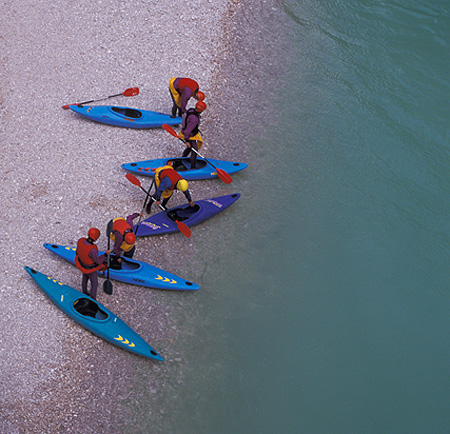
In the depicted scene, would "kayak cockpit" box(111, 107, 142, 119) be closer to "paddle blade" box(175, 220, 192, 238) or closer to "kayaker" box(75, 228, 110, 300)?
"paddle blade" box(175, 220, 192, 238)

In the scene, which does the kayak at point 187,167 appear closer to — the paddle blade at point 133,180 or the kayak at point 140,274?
the paddle blade at point 133,180

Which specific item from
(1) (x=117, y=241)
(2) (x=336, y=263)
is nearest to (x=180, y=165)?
(1) (x=117, y=241)

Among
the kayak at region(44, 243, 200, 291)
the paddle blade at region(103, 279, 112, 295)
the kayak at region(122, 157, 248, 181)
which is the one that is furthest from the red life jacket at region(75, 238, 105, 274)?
the kayak at region(122, 157, 248, 181)

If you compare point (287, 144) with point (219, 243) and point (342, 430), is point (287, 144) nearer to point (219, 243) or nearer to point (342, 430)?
point (219, 243)

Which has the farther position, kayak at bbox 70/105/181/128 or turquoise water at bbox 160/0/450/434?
kayak at bbox 70/105/181/128

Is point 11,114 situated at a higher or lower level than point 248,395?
higher

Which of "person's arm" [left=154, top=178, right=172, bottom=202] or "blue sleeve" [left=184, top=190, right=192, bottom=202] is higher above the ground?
"person's arm" [left=154, top=178, right=172, bottom=202]

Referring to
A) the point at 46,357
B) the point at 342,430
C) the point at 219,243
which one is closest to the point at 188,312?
the point at 219,243
